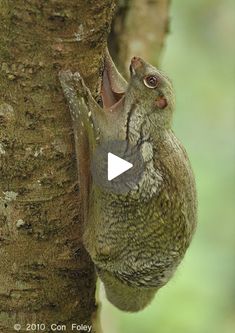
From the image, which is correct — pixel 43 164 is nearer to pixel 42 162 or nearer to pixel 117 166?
pixel 42 162

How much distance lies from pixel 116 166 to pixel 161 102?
11.6 inches

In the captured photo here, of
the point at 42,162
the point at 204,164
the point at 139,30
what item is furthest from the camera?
the point at 204,164

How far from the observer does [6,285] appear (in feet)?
10.8

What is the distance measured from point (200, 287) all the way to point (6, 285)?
383cm

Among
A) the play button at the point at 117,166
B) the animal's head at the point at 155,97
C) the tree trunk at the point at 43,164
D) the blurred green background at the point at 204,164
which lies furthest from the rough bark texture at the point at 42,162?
the blurred green background at the point at 204,164

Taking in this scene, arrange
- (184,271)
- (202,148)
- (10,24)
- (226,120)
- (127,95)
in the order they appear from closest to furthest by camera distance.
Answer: (10,24), (127,95), (184,271), (202,148), (226,120)

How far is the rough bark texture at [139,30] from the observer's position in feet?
16.6

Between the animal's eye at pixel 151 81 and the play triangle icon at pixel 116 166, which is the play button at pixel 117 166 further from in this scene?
the animal's eye at pixel 151 81

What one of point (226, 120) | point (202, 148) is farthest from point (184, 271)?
point (226, 120)

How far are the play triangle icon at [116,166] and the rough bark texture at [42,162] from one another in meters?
0.14

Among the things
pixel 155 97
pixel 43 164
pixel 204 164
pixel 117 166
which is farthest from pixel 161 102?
pixel 204 164

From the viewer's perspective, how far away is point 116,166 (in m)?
3.24

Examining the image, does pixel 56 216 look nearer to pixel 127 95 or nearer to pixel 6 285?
pixel 6 285

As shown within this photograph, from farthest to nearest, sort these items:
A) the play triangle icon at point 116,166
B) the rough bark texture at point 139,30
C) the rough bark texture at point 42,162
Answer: the rough bark texture at point 139,30 < the play triangle icon at point 116,166 < the rough bark texture at point 42,162
